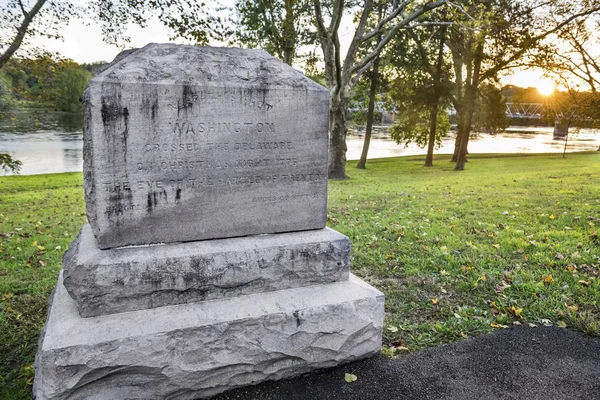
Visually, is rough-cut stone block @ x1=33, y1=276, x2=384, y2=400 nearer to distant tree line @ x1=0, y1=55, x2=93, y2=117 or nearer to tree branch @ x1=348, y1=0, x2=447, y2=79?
distant tree line @ x1=0, y1=55, x2=93, y2=117

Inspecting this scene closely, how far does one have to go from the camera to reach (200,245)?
10.1ft

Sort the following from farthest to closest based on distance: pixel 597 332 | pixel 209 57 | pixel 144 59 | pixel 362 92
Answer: pixel 362 92 → pixel 597 332 → pixel 209 57 → pixel 144 59

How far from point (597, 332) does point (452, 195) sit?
25.1ft

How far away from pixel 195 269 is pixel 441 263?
11.7ft

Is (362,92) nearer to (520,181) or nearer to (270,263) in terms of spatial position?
(520,181)

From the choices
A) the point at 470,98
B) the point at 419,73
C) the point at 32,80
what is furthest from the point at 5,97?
the point at 419,73

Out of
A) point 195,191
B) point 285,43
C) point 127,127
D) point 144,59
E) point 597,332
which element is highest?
point 285,43

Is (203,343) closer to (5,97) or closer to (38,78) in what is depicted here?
(38,78)

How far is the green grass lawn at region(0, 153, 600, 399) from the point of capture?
379cm

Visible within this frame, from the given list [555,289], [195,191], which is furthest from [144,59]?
[555,289]

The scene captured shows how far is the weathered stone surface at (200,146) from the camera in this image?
9.06ft

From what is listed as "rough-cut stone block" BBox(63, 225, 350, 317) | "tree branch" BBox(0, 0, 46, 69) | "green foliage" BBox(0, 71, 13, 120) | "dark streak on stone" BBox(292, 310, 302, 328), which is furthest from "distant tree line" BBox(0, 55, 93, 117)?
"dark streak on stone" BBox(292, 310, 302, 328)

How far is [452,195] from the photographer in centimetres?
1098

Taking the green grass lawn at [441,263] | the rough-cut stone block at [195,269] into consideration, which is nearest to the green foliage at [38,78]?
the green grass lawn at [441,263]
